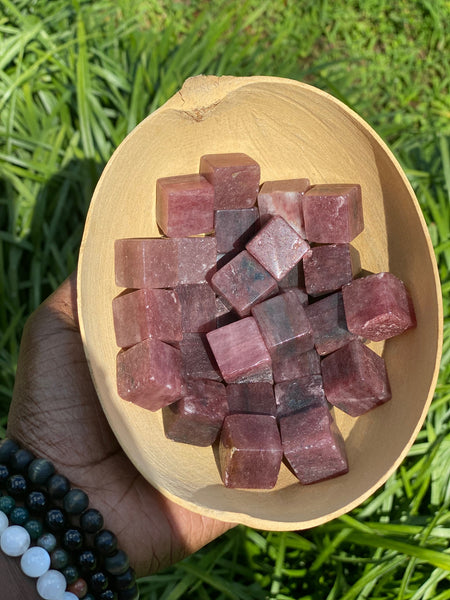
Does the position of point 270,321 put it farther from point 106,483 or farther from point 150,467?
point 106,483

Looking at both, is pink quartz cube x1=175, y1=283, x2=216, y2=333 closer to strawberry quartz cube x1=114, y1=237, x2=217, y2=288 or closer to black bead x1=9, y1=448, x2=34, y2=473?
strawberry quartz cube x1=114, y1=237, x2=217, y2=288

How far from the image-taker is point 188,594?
212 cm

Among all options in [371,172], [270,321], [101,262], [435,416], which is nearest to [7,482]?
[101,262]

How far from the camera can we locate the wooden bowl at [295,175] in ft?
5.27

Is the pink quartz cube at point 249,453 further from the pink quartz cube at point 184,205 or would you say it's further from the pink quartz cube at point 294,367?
the pink quartz cube at point 184,205

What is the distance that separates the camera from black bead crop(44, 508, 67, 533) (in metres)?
1.57

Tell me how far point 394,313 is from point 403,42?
2446 millimetres

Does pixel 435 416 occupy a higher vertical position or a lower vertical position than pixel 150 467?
lower

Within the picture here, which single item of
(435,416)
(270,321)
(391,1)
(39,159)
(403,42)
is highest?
(391,1)

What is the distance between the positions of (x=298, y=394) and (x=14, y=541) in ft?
2.86

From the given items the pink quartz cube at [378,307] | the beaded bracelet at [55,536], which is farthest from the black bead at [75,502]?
the pink quartz cube at [378,307]

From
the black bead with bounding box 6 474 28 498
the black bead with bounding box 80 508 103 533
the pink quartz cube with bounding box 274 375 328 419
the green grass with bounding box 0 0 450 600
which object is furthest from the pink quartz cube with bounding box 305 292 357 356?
the black bead with bounding box 6 474 28 498

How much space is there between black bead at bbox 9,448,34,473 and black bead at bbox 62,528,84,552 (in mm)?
201

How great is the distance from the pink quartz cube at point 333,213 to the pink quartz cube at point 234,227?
0.18m
